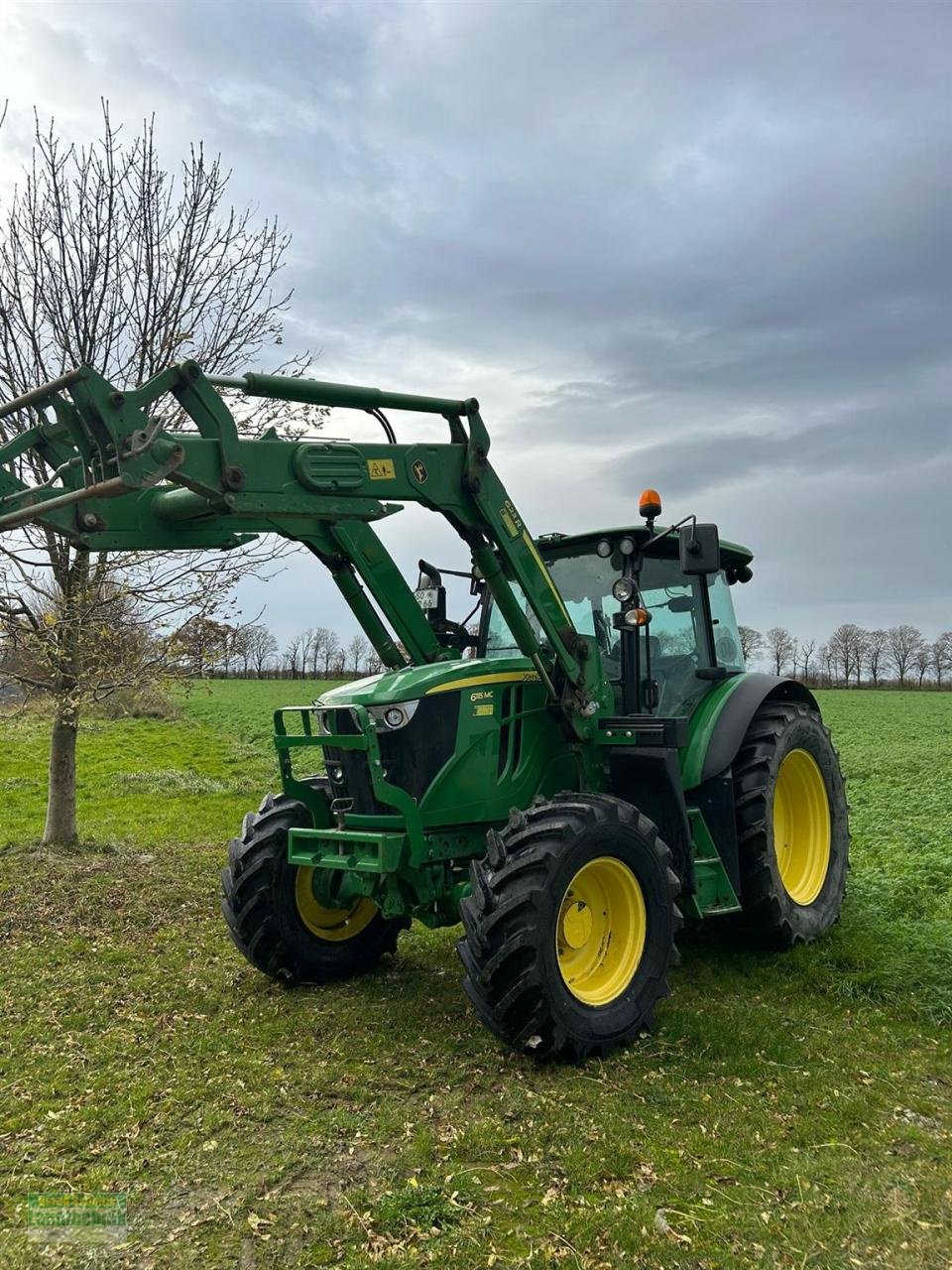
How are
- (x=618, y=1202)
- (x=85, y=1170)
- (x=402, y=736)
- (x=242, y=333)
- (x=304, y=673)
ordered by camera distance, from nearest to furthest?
(x=618, y=1202), (x=85, y=1170), (x=402, y=736), (x=242, y=333), (x=304, y=673)

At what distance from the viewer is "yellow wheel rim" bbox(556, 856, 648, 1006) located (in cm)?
484

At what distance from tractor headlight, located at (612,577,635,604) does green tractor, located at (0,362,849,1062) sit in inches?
2.3

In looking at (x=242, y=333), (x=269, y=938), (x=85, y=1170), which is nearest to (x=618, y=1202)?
(x=85, y=1170)

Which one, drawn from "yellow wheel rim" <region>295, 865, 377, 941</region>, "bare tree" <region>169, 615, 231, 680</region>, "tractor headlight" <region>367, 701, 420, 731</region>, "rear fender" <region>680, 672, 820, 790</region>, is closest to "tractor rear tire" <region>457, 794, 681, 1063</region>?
"tractor headlight" <region>367, 701, 420, 731</region>

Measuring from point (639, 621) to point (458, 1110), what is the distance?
2.87 m

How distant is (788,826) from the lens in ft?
23.0

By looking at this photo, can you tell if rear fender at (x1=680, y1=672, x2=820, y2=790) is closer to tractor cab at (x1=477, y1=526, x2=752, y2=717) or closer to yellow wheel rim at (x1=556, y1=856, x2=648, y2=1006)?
tractor cab at (x1=477, y1=526, x2=752, y2=717)

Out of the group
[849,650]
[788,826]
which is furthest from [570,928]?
[849,650]

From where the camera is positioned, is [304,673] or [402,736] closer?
[402,736]

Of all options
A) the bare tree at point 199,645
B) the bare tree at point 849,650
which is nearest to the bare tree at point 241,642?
the bare tree at point 199,645

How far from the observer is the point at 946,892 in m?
7.62

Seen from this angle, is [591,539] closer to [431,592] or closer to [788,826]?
[431,592]

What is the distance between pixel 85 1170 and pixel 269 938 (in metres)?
2.04

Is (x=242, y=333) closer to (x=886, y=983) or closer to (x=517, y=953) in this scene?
(x=517, y=953)
